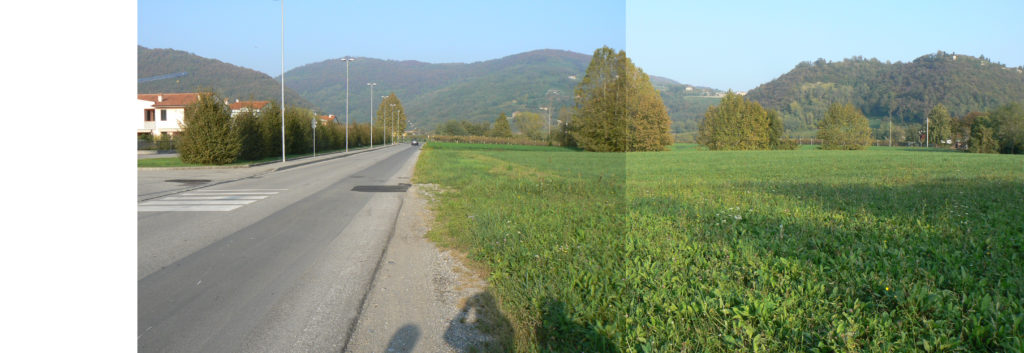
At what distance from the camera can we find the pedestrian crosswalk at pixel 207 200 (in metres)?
9.59

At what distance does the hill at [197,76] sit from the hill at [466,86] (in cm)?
326

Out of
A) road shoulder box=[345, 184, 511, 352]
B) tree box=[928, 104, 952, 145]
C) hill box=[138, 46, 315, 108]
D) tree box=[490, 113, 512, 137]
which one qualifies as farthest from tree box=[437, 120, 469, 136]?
tree box=[928, 104, 952, 145]

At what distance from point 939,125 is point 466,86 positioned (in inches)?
1828

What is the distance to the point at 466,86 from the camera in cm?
3136

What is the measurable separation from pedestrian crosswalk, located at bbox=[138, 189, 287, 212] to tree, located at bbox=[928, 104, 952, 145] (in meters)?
54.9

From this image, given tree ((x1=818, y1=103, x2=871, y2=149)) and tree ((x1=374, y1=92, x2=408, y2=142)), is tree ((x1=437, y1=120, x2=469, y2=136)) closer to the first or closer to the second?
tree ((x1=374, y1=92, x2=408, y2=142))

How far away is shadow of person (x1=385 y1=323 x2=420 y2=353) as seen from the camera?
3151 millimetres

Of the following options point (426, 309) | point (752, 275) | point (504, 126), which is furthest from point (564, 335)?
point (504, 126)

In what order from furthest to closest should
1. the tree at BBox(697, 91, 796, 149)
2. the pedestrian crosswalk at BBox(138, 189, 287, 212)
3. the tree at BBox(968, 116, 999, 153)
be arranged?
the tree at BBox(697, 91, 796, 149) < the tree at BBox(968, 116, 999, 153) < the pedestrian crosswalk at BBox(138, 189, 287, 212)

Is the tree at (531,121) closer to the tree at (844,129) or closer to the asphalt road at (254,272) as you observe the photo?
the asphalt road at (254,272)

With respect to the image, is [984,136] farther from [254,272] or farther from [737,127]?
[254,272]
